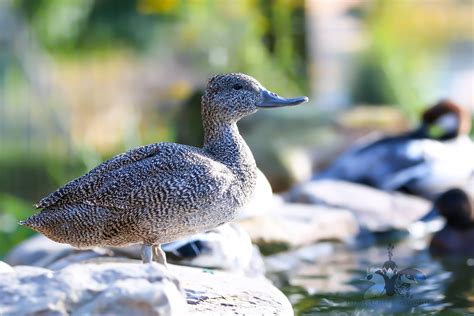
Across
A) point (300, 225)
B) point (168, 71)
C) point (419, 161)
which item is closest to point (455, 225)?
point (300, 225)

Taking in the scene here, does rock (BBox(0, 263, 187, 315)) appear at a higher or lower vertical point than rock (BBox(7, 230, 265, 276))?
higher

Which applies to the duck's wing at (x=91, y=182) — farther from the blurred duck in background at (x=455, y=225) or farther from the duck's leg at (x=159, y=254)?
the blurred duck in background at (x=455, y=225)

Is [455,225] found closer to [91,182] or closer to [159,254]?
[159,254]

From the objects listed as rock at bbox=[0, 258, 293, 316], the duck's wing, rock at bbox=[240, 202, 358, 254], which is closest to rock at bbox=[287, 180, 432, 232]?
rock at bbox=[240, 202, 358, 254]

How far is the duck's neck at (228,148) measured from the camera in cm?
437

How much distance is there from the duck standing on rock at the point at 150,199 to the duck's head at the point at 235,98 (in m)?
0.21

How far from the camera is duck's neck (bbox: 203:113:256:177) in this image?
4367 mm

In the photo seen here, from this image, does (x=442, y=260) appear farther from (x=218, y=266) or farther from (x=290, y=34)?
(x=290, y=34)

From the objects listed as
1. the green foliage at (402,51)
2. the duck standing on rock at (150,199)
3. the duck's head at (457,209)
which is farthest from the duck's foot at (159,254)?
the green foliage at (402,51)

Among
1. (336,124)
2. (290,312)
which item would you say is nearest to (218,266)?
(290,312)

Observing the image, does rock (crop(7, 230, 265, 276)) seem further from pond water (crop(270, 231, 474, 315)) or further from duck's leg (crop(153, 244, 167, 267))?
duck's leg (crop(153, 244, 167, 267))

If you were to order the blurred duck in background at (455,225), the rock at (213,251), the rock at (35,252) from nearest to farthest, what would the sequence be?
the rock at (213,251) < the rock at (35,252) < the blurred duck in background at (455,225)

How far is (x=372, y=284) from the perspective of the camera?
17.2 ft

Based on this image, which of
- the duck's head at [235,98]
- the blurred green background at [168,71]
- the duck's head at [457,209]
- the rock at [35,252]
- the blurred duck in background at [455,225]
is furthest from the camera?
the blurred green background at [168,71]
